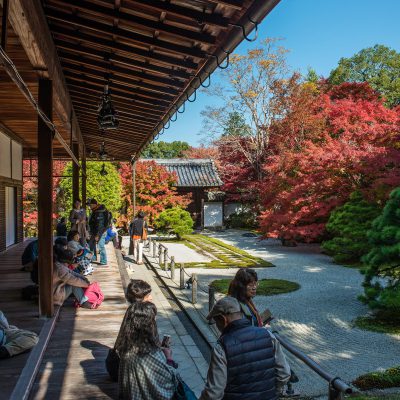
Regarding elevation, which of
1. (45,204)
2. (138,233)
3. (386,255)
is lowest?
(138,233)

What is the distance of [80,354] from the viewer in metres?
3.88

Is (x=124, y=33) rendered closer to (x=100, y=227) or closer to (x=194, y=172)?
(x=100, y=227)

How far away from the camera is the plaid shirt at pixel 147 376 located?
8.61 feet

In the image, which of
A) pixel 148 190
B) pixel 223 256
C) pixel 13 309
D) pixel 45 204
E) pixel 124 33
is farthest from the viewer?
pixel 148 190

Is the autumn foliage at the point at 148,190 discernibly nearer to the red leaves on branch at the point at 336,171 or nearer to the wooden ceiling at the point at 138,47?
the red leaves on branch at the point at 336,171

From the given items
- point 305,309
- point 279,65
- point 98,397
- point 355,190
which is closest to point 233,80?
point 279,65

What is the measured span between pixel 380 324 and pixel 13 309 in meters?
5.80

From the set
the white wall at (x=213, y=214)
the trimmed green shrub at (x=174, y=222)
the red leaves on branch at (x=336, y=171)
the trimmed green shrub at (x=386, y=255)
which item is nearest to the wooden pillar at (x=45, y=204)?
the trimmed green shrub at (x=386, y=255)

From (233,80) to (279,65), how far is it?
2.61 metres

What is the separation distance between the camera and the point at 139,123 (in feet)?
26.3

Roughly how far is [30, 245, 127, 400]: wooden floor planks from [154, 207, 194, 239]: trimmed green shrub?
1606cm

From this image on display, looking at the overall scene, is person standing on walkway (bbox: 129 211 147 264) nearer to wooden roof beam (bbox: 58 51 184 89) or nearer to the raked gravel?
the raked gravel

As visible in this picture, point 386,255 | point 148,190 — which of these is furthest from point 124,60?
point 148,190

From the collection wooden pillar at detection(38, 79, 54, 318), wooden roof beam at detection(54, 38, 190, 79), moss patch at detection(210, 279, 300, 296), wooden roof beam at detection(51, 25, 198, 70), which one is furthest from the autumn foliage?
wooden roof beam at detection(51, 25, 198, 70)
